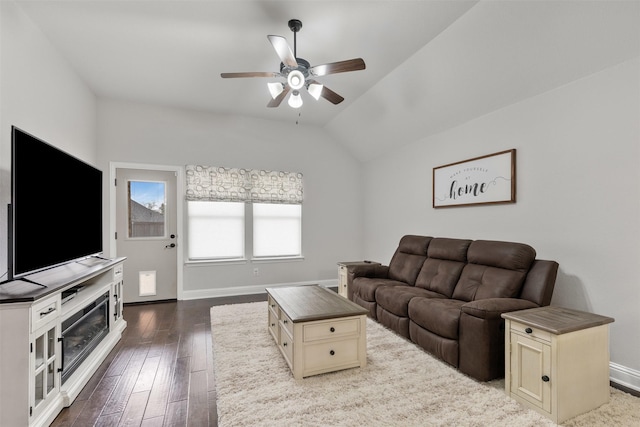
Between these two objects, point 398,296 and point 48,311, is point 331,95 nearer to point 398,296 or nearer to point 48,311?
point 398,296

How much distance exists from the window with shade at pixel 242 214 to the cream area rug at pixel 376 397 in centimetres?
245

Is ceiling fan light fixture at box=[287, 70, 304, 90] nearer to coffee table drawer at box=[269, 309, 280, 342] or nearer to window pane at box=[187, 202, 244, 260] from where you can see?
coffee table drawer at box=[269, 309, 280, 342]

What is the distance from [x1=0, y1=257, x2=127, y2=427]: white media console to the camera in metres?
1.67

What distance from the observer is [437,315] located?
2561 millimetres

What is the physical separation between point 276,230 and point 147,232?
80.9 inches

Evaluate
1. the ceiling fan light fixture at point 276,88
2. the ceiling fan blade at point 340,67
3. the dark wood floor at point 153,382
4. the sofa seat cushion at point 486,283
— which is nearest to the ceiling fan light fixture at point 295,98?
the ceiling fan light fixture at point 276,88

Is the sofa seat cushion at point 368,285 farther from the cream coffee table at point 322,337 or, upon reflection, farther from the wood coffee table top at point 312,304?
Result: the cream coffee table at point 322,337

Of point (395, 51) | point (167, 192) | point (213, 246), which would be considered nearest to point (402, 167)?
point (395, 51)

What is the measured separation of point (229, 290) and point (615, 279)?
476 cm

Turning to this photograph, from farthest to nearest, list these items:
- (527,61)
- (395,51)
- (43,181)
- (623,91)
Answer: (395,51)
(527,61)
(623,91)
(43,181)

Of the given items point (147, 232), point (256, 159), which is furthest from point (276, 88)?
point (147, 232)

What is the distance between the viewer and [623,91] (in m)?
2.32

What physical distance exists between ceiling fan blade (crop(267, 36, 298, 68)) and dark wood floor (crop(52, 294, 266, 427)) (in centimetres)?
265

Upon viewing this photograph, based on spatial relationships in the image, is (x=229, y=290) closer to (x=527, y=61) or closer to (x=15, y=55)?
(x=15, y=55)
